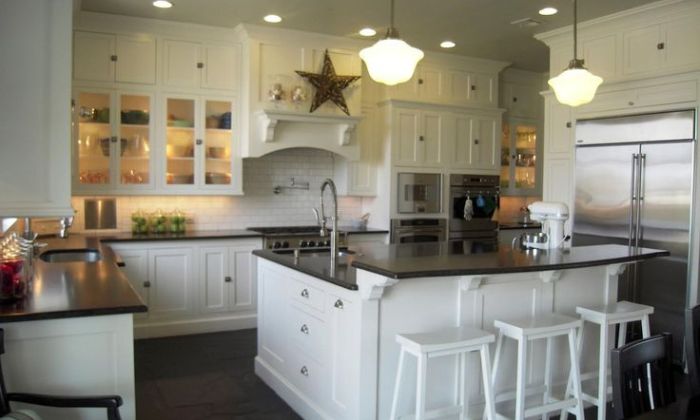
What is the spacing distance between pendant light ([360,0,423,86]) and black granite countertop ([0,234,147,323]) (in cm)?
172

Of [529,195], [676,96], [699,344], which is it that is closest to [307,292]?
[699,344]

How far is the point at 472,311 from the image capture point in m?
3.25

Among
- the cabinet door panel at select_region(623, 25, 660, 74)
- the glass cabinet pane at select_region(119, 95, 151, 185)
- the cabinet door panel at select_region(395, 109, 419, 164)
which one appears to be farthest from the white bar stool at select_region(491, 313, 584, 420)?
the glass cabinet pane at select_region(119, 95, 151, 185)

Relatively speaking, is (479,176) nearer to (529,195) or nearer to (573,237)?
(529,195)

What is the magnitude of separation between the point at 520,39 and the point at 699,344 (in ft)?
14.3

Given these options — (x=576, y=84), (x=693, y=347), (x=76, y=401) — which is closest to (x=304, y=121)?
(x=576, y=84)

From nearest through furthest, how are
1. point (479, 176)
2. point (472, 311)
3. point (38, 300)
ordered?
point (38, 300)
point (472, 311)
point (479, 176)

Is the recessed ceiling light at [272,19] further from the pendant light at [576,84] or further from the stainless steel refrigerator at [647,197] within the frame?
the stainless steel refrigerator at [647,197]

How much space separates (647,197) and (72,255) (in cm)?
444

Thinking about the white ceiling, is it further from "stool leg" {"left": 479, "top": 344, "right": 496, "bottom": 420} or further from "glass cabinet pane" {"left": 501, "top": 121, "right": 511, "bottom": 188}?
"stool leg" {"left": 479, "top": 344, "right": 496, "bottom": 420}

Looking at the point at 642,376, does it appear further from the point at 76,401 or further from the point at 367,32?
the point at 367,32

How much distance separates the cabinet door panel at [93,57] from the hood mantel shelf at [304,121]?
1380 millimetres

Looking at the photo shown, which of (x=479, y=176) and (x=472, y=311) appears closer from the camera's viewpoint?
(x=472, y=311)

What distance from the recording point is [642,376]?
188cm
